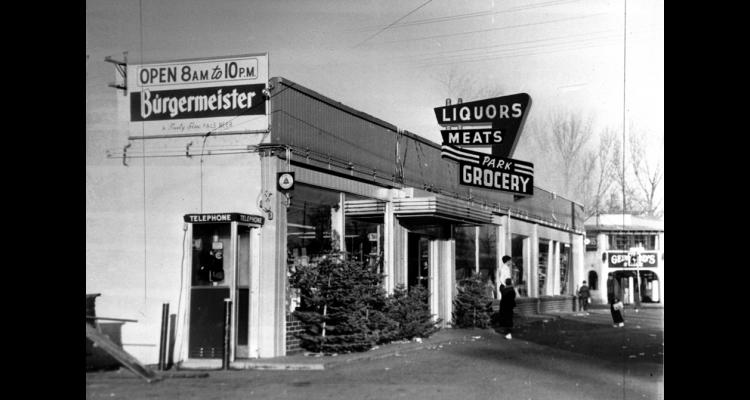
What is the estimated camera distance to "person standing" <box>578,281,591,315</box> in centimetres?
601

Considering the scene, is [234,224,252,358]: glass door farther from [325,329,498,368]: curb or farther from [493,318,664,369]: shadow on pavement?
[493,318,664,369]: shadow on pavement

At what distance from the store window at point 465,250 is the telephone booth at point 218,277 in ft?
6.80

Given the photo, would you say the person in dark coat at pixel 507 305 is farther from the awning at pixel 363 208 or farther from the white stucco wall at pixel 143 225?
the white stucco wall at pixel 143 225

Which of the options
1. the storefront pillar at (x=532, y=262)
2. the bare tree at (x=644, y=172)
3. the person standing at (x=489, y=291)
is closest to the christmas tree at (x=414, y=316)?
the person standing at (x=489, y=291)

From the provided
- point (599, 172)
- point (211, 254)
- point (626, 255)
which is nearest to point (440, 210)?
point (599, 172)

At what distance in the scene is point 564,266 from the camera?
6285mm

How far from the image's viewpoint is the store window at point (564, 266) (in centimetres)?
621

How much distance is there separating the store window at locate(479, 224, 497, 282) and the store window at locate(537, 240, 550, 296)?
381mm

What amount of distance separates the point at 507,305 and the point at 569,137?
201 cm
